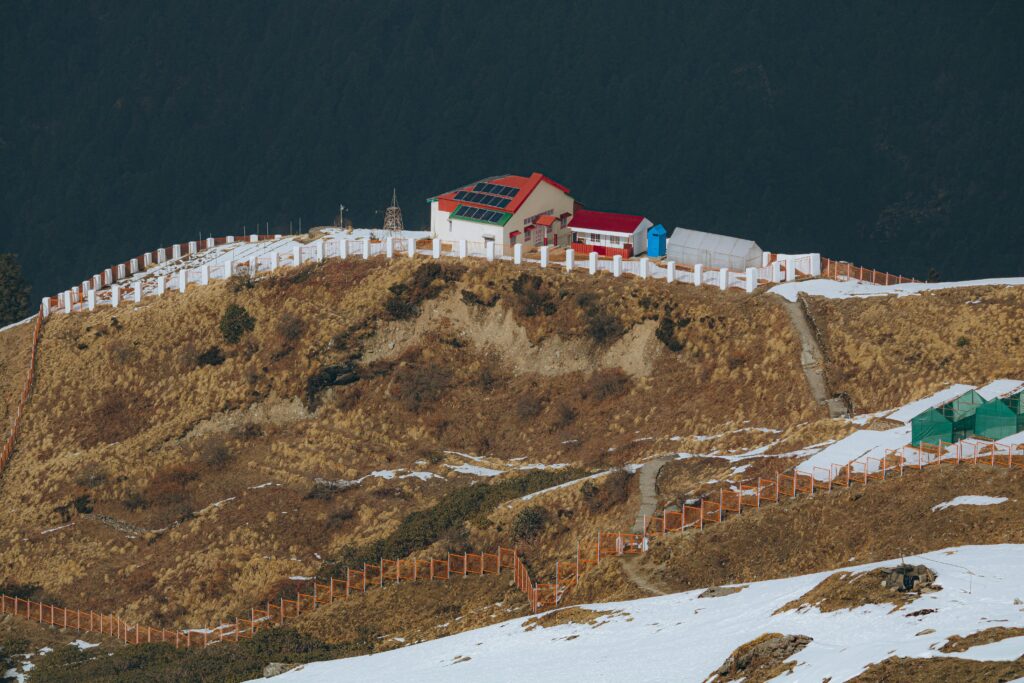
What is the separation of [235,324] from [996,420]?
174 ft

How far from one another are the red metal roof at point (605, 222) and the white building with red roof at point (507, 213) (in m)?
0.88

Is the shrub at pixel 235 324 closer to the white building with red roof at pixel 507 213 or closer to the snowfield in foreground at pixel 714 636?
the white building with red roof at pixel 507 213

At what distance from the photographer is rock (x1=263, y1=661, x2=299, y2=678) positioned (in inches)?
3465

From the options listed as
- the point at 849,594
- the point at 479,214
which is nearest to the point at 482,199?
the point at 479,214

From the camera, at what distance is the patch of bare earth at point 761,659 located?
66438mm

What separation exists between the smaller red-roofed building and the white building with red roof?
1.45 meters

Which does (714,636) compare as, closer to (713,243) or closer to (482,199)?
(713,243)

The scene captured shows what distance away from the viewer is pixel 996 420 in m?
87.9

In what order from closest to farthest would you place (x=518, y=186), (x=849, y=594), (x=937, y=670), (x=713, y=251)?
1. (x=937, y=670)
2. (x=849, y=594)
3. (x=713, y=251)
4. (x=518, y=186)

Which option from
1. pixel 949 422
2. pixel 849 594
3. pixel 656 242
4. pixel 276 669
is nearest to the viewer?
pixel 849 594

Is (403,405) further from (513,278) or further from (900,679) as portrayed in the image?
(900,679)

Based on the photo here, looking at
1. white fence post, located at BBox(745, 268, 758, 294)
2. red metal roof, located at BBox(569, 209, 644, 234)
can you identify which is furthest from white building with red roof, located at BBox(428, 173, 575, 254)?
white fence post, located at BBox(745, 268, 758, 294)

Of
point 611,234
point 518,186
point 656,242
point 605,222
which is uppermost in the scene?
point 518,186

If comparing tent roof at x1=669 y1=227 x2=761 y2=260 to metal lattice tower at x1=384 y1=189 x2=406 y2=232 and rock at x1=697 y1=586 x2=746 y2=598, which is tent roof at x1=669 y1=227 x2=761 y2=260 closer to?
metal lattice tower at x1=384 y1=189 x2=406 y2=232
